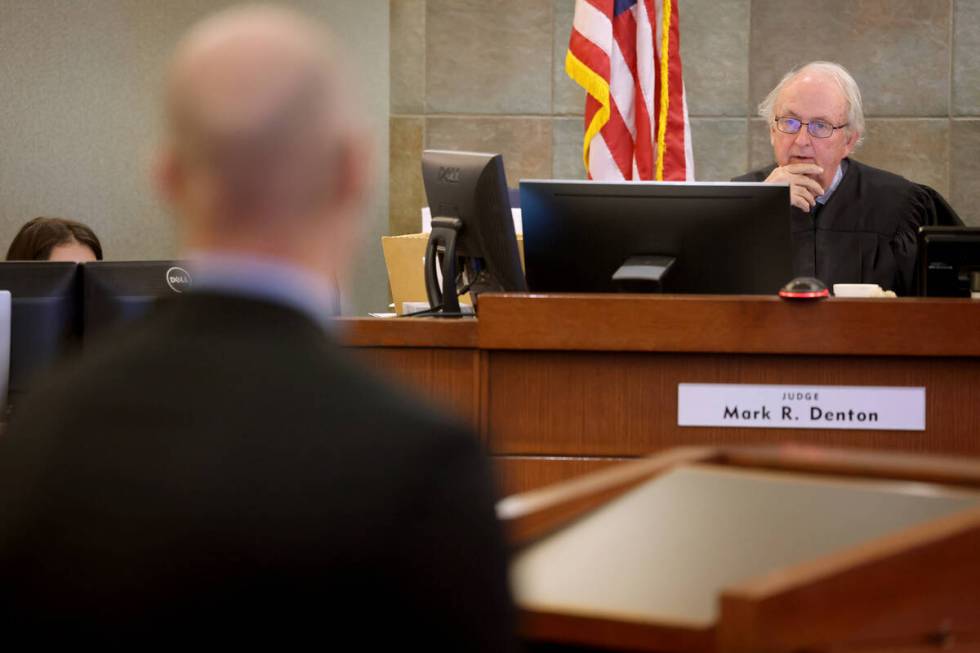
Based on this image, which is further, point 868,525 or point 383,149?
point 383,149

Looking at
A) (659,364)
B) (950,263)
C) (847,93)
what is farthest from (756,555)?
(847,93)

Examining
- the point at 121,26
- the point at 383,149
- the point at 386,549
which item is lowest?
the point at 386,549

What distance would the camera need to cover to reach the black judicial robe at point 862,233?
12.3ft

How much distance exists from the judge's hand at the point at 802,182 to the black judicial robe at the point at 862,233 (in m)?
0.06

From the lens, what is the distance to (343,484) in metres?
0.71

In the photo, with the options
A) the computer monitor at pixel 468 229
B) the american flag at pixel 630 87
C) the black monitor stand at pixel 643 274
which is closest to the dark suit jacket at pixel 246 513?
the black monitor stand at pixel 643 274

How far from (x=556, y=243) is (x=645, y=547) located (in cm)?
176

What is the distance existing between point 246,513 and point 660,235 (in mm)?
1999

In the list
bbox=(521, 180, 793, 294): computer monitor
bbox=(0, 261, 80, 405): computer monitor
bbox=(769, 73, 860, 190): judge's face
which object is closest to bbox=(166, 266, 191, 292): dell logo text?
bbox=(0, 261, 80, 405): computer monitor

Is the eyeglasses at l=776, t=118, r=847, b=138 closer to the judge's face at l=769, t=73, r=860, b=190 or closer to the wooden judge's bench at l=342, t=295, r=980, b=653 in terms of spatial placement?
the judge's face at l=769, t=73, r=860, b=190

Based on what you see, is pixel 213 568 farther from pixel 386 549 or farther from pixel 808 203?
pixel 808 203

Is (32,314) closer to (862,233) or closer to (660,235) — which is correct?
(660,235)

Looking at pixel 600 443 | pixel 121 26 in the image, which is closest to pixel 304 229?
pixel 600 443

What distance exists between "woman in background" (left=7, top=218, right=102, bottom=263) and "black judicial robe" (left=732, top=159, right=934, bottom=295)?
6.57 feet
